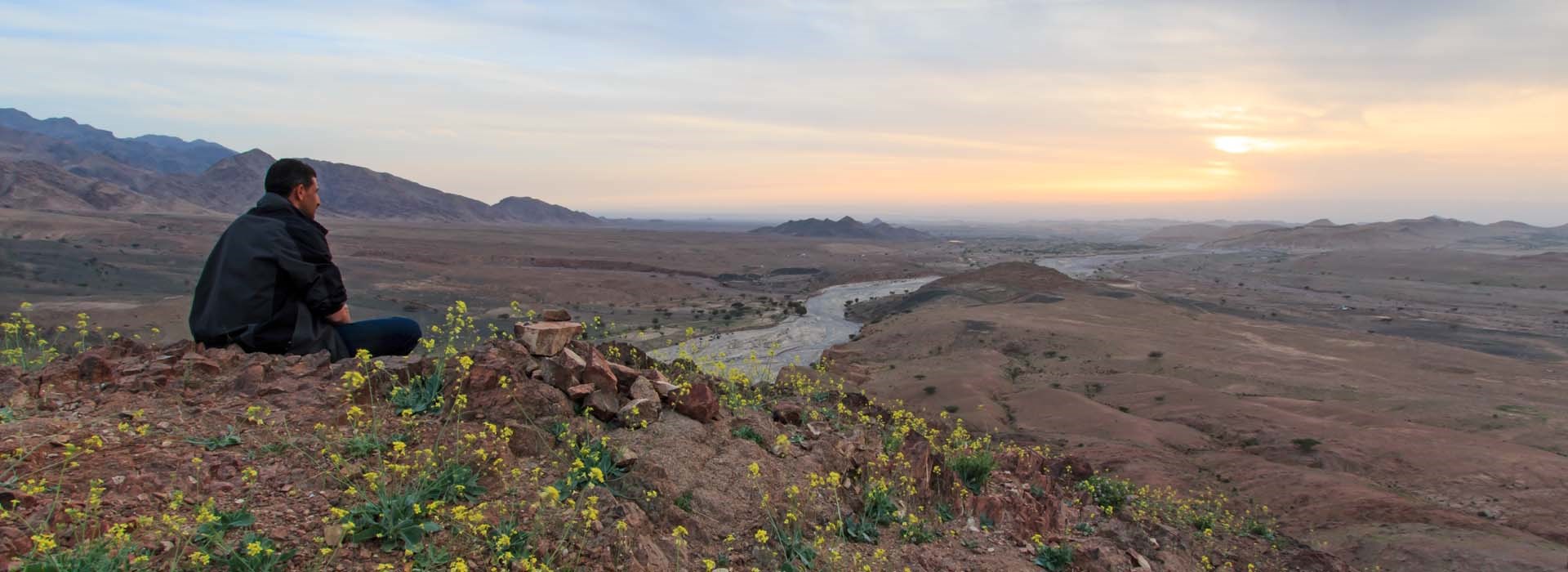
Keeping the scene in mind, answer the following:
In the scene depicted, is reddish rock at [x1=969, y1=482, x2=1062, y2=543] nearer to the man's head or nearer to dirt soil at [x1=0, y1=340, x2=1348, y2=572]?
dirt soil at [x1=0, y1=340, x2=1348, y2=572]

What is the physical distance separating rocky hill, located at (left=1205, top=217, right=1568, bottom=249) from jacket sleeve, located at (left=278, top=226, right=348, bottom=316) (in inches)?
5770

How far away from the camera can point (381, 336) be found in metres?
4.88

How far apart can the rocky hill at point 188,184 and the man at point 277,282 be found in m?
106

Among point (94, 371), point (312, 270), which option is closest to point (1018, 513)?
point (312, 270)

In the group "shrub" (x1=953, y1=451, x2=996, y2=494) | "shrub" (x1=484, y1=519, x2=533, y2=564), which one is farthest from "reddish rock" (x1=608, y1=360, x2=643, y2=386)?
"shrub" (x1=953, y1=451, x2=996, y2=494)

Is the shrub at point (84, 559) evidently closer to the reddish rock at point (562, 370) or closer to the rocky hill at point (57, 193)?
the reddish rock at point (562, 370)

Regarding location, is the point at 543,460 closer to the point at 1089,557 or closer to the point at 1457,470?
the point at 1089,557

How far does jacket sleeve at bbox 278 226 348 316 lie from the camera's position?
13.7ft

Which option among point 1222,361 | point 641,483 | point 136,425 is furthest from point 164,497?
point 1222,361

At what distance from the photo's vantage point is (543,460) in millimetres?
4164

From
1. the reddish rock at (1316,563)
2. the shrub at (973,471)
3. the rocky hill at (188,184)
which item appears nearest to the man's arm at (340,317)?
the shrub at (973,471)

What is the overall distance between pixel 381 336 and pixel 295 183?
113 centimetres

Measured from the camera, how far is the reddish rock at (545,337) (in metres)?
5.15

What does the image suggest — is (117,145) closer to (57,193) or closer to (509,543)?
(57,193)
